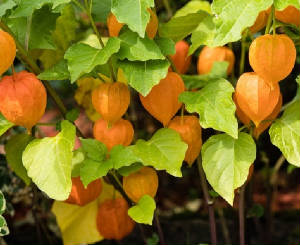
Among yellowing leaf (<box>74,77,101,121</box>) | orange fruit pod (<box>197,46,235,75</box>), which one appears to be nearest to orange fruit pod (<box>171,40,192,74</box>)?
orange fruit pod (<box>197,46,235,75</box>)

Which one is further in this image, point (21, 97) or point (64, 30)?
point (64, 30)

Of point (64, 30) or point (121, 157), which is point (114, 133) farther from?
point (64, 30)

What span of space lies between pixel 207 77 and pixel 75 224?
18.4 inches

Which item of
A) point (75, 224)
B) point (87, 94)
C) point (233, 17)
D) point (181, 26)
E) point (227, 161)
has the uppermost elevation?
point (233, 17)

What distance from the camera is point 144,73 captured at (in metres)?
0.85

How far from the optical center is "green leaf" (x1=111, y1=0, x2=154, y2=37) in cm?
80

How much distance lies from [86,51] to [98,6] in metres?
0.15

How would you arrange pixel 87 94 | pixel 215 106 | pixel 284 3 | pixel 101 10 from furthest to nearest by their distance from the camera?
pixel 87 94 < pixel 101 10 < pixel 215 106 < pixel 284 3

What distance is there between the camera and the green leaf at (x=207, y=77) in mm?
979

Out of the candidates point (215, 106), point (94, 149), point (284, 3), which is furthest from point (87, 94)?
point (284, 3)

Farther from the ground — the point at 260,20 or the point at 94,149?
the point at 260,20

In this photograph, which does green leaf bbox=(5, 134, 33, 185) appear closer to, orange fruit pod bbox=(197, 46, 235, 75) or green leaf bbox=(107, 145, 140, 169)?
green leaf bbox=(107, 145, 140, 169)

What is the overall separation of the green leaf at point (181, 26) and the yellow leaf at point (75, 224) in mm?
405

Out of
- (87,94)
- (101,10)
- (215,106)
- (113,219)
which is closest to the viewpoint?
(215,106)
